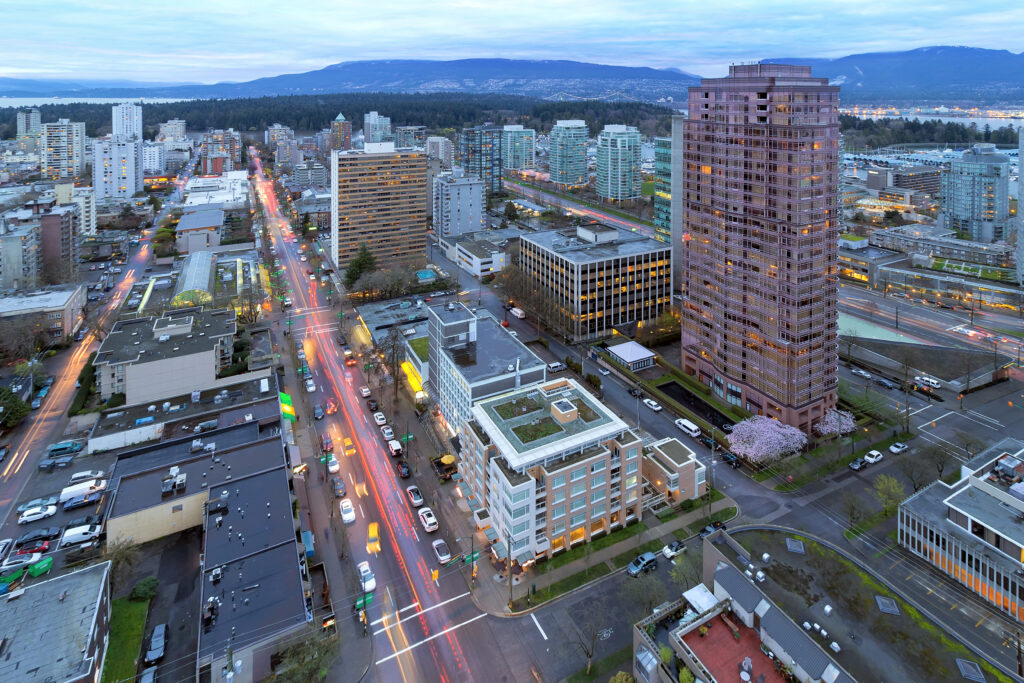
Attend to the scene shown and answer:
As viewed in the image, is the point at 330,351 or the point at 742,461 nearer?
the point at 742,461

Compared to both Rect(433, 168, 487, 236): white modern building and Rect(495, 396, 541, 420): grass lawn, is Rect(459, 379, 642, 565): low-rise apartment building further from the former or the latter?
Rect(433, 168, 487, 236): white modern building

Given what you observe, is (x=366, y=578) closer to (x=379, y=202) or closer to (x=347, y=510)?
(x=347, y=510)

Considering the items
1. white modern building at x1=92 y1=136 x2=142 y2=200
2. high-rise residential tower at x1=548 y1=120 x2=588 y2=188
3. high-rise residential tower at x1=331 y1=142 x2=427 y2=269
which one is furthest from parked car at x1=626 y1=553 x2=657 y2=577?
white modern building at x1=92 y1=136 x2=142 y2=200

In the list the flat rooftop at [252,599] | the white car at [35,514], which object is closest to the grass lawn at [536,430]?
the flat rooftop at [252,599]

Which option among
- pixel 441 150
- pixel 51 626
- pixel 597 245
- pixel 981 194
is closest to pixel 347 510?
pixel 51 626

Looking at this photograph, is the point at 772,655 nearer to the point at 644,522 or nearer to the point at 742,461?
the point at 644,522

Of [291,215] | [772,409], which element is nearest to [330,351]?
[772,409]
